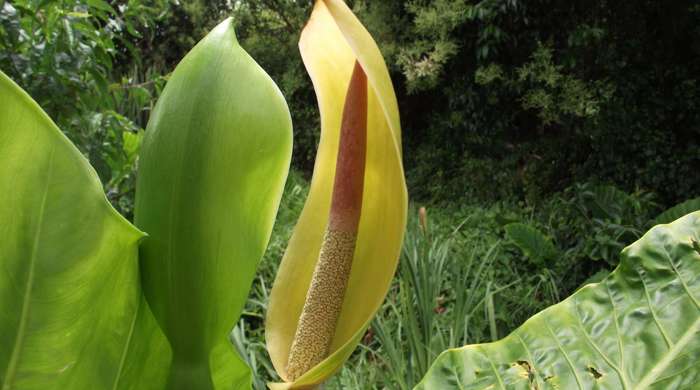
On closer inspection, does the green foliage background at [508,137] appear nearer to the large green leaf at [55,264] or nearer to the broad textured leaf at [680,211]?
the broad textured leaf at [680,211]

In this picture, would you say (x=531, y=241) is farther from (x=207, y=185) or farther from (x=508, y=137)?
(x=207, y=185)

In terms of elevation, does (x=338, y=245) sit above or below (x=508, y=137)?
above

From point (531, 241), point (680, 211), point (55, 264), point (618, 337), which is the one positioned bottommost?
point (531, 241)

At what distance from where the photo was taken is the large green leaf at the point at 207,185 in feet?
0.73

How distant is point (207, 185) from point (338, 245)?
5.8 inches

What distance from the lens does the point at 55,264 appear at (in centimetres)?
21

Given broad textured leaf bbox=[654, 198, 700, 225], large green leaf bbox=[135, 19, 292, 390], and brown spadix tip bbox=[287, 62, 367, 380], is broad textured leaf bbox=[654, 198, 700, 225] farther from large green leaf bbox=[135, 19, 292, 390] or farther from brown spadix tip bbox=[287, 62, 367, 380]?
large green leaf bbox=[135, 19, 292, 390]

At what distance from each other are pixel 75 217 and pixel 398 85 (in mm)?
4349

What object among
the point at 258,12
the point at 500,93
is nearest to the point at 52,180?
the point at 500,93

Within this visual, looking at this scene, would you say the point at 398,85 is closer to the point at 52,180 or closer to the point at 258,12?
the point at 258,12

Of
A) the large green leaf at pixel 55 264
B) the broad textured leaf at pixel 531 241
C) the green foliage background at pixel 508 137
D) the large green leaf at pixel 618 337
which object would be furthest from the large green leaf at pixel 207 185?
the broad textured leaf at pixel 531 241

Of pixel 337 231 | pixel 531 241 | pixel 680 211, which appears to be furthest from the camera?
pixel 531 241

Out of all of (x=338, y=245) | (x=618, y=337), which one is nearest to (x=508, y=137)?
(x=618, y=337)

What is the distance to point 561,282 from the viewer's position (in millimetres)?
2439
